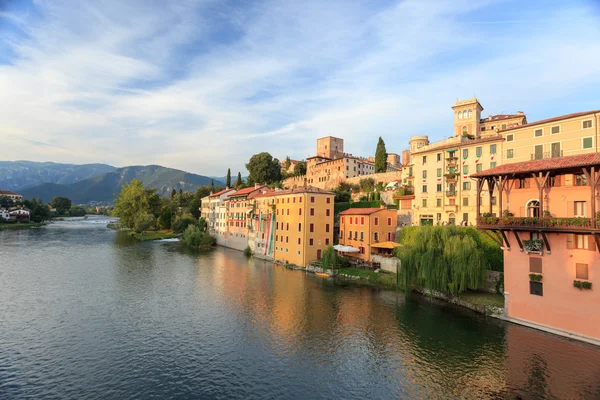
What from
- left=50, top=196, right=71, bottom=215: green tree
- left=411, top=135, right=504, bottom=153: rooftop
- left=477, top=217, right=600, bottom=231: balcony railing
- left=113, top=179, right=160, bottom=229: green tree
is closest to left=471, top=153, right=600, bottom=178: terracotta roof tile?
left=477, top=217, right=600, bottom=231: balcony railing

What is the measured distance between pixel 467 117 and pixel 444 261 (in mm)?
42536

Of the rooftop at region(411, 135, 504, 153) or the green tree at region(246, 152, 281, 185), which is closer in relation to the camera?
the rooftop at region(411, 135, 504, 153)

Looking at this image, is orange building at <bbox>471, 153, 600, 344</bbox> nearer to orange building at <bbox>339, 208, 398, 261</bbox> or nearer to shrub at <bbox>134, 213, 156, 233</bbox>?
orange building at <bbox>339, 208, 398, 261</bbox>

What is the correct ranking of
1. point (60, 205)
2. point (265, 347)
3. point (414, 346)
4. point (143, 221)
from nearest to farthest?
1. point (265, 347)
2. point (414, 346)
3. point (143, 221)
4. point (60, 205)

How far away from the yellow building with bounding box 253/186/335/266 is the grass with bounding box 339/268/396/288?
6.30 m

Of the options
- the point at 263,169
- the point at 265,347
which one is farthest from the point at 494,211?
the point at 263,169

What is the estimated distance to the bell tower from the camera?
5978cm

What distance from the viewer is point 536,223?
22.3m

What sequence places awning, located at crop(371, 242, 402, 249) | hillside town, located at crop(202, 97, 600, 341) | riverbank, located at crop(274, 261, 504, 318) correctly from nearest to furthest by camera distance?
hillside town, located at crop(202, 97, 600, 341)
riverbank, located at crop(274, 261, 504, 318)
awning, located at crop(371, 242, 402, 249)

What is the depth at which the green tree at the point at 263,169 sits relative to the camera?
93.3 metres

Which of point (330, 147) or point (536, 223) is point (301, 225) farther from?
point (330, 147)

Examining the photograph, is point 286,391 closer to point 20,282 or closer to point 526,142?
point 526,142

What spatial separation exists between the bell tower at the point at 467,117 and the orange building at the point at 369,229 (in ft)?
87.2

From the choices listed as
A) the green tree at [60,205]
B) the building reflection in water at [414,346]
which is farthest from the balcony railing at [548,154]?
the green tree at [60,205]
